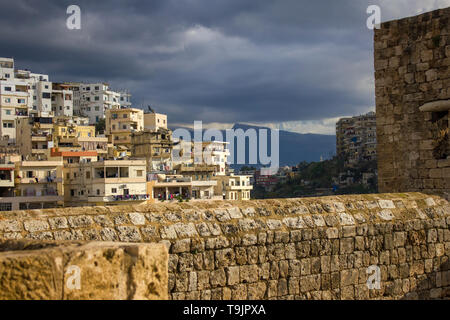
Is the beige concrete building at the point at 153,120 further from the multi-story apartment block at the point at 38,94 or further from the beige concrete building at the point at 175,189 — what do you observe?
the beige concrete building at the point at 175,189

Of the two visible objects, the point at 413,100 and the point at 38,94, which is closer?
the point at 413,100

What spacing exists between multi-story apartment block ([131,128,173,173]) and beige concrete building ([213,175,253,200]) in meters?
6.56

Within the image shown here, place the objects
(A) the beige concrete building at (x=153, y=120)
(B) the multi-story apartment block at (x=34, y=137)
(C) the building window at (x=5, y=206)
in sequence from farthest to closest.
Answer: (A) the beige concrete building at (x=153, y=120), (B) the multi-story apartment block at (x=34, y=137), (C) the building window at (x=5, y=206)

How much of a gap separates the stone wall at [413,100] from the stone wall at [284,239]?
191 cm

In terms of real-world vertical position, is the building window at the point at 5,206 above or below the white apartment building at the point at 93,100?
below

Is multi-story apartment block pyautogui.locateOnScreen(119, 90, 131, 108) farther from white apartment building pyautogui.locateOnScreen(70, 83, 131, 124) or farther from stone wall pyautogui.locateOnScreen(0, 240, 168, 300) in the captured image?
stone wall pyautogui.locateOnScreen(0, 240, 168, 300)

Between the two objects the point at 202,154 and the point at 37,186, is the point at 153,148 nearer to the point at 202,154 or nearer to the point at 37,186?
the point at 202,154

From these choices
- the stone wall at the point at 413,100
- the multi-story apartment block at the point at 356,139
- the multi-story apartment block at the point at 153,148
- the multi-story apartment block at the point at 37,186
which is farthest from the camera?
the multi-story apartment block at the point at 356,139

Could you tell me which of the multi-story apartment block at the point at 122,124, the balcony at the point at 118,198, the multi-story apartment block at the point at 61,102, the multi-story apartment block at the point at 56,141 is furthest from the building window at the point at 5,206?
the multi-story apartment block at the point at 61,102

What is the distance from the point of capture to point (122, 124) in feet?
271

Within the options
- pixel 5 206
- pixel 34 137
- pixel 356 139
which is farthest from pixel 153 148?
pixel 356 139

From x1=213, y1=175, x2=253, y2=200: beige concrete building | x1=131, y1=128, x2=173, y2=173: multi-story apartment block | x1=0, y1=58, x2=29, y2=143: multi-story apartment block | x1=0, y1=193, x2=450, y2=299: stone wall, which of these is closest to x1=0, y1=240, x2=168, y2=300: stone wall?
x1=0, y1=193, x2=450, y2=299: stone wall

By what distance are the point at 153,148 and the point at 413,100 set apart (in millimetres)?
63652

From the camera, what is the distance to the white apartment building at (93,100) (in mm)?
104188
